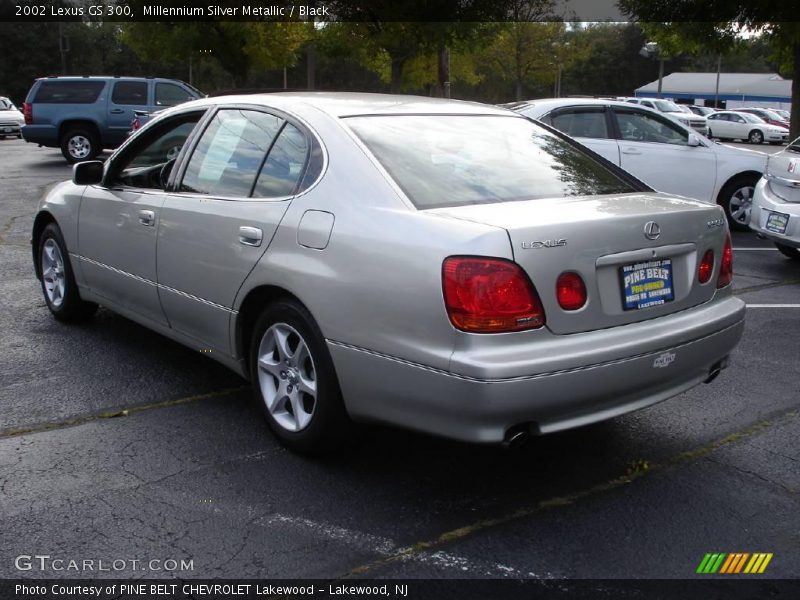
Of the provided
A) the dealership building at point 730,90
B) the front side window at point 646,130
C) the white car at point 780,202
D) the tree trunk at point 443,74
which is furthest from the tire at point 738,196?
the dealership building at point 730,90

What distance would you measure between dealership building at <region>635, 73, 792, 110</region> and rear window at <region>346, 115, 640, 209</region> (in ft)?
226

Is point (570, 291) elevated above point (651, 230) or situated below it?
below

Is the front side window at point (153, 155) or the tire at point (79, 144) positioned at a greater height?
the front side window at point (153, 155)

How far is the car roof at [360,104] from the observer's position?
13.6 feet

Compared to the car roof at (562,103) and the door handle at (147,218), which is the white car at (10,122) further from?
the door handle at (147,218)

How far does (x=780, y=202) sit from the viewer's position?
26.7 feet

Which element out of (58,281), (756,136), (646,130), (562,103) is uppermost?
(562,103)

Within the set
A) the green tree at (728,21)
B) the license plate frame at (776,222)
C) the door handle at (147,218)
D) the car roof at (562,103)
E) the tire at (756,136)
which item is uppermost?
the green tree at (728,21)

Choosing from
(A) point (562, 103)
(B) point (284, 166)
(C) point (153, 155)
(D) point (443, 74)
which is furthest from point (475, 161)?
(D) point (443, 74)

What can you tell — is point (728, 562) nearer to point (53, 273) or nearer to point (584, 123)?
point (53, 273)

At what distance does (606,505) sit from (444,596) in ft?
3.12

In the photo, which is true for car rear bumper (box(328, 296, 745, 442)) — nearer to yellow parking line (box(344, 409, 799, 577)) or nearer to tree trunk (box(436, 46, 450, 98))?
yellow parking line (box(344, 409, 799, 577))

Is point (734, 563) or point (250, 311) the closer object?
point (734, 563)

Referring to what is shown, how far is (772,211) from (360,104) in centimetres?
536
